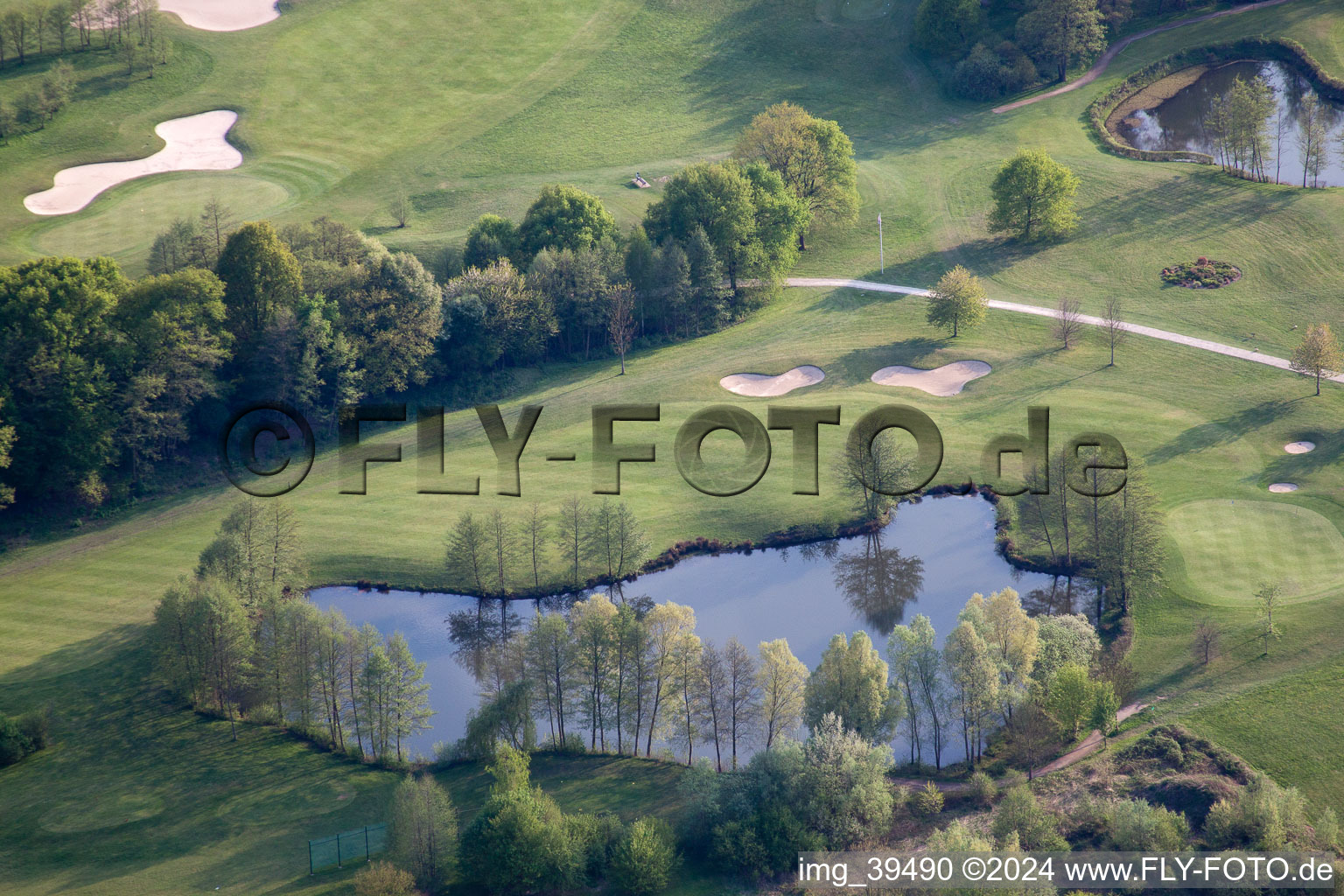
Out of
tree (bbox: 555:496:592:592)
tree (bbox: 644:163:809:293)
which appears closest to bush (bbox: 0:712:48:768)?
tree (bbox: 555:496:592:592)

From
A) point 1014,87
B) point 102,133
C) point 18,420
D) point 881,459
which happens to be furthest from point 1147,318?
point 102,133

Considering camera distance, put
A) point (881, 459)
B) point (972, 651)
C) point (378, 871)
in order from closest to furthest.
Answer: point (378, 871) → point (972, 651) → point (881, 459)

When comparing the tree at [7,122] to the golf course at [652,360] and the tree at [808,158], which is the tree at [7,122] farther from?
the tree at [808,158]

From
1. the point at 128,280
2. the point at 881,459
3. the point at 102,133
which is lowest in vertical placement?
the point at 881,459

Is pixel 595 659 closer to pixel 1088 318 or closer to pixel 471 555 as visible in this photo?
pixel 471 555

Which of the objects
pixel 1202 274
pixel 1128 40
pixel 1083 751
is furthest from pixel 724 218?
pixel 1128 40

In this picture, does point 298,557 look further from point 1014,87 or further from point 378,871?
point 1014,87

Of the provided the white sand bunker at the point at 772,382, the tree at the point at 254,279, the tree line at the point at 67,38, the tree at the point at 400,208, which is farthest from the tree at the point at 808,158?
the tree line at the point at 67,38
